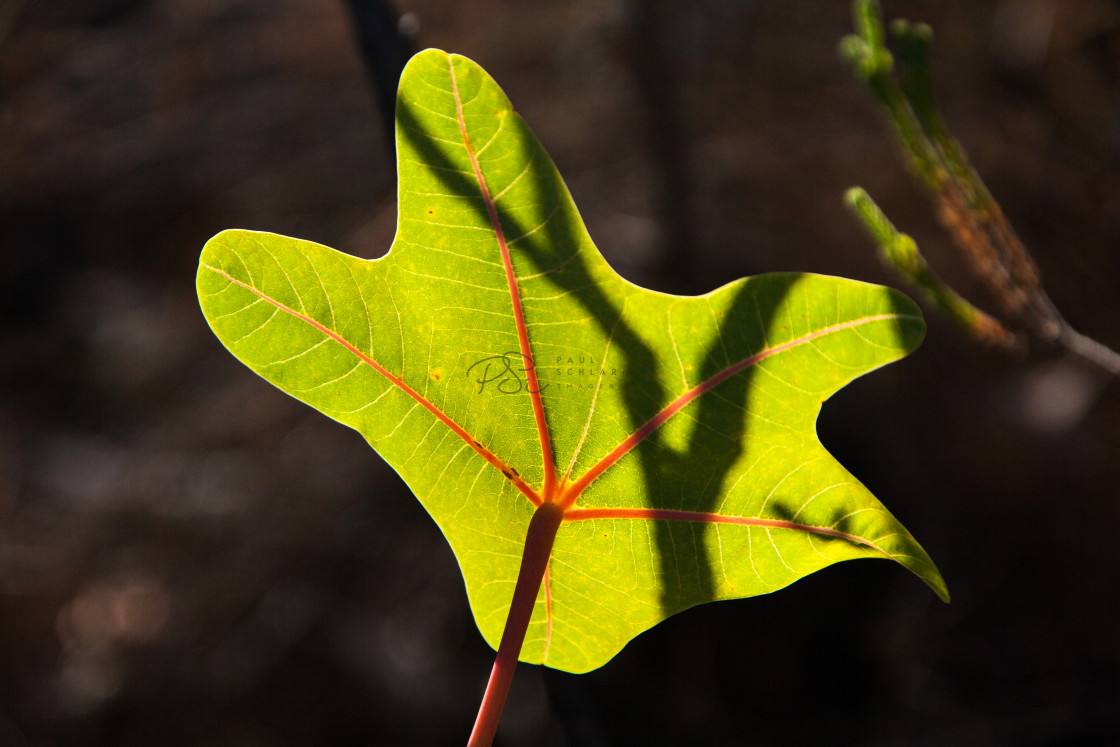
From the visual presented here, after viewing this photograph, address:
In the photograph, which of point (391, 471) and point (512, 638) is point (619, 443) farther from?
point (391, 471)

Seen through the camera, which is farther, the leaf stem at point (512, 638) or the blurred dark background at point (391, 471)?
the blurred dark background at point (391, 471)

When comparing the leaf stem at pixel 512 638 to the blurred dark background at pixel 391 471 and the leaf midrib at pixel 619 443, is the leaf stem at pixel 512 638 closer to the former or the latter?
the leaf midrib at pixel 619 443

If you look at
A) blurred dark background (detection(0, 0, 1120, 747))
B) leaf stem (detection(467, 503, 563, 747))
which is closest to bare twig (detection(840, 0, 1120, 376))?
leaf stem (detection(467, 503, 563, 747))

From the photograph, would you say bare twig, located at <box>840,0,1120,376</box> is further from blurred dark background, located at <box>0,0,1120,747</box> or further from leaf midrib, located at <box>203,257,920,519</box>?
blurred dark background, located at <box>0,0,1120,747</box>

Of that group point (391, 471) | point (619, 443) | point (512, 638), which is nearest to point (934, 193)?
point (619, 443)

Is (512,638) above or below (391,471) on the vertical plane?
above

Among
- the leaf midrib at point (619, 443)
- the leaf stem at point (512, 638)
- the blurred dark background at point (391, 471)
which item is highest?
the leaf midrib at point (619, 443)

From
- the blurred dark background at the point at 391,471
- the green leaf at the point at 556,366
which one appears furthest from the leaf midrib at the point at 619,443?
the blurred dark background at the point at 391,471
